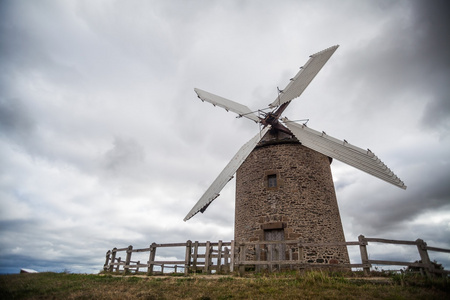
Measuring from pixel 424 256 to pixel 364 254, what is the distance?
1615 mm

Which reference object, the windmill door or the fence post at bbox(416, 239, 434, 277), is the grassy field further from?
the windmill door

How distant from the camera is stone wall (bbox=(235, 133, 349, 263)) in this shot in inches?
484

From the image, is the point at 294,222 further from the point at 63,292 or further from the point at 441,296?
the point at 63,292

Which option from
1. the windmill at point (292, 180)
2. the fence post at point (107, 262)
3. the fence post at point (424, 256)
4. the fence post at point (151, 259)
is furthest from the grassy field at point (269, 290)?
the fence post at point (107, 262)

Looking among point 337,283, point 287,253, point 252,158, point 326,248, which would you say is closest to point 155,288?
point 337,283

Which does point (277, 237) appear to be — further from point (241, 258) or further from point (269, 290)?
point (269, 290)

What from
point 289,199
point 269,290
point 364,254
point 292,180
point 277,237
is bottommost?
point 269,290

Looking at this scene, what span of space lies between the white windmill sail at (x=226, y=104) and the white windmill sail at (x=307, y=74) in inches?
81.0

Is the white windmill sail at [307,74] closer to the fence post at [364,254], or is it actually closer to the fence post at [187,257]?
the fence post at [364,254]

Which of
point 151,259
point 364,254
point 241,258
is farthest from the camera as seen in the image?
point 151,259

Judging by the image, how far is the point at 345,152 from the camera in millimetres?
12008

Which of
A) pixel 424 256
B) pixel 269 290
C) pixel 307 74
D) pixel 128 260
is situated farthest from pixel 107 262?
pixel 307 74

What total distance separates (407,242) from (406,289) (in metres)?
2.23

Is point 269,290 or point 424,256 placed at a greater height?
point 424,256
